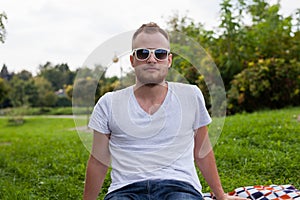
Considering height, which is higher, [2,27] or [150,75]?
[2,27]

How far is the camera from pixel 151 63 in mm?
1707

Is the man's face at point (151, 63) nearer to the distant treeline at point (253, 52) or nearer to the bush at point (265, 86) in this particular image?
the distant treeline at point (253, 52)

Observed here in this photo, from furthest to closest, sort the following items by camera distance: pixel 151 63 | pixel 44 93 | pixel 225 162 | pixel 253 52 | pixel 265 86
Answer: pixel 44 93
pixel 253 52
pixel 265 86
pixel 225 162
pixel 151 63

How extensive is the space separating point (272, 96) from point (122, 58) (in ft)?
23.6

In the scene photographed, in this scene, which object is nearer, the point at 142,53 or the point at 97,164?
the point at 142,53

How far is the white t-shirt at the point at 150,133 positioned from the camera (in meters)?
1.76

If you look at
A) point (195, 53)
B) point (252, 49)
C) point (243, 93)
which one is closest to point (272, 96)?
point (243, 93)

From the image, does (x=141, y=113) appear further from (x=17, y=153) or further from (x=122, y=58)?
(x=17, y=153)

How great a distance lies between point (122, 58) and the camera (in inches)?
73.3

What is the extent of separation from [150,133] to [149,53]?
320mm

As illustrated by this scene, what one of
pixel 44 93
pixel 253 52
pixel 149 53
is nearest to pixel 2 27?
pixel 149 53

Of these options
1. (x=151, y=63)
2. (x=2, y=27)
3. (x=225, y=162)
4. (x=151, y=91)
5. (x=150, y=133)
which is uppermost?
(x=2, y=27)

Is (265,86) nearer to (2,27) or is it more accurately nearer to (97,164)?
(2,27)

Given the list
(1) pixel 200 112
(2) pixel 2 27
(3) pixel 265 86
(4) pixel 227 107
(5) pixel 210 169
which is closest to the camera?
(1) pixel 200 112
